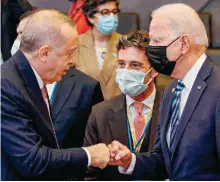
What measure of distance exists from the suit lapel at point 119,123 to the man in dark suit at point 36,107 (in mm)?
516

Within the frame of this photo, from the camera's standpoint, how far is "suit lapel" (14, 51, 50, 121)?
2516 mm

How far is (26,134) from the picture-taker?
2.41 meters

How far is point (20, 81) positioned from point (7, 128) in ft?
0.72

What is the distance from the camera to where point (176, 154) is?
264 centimetres

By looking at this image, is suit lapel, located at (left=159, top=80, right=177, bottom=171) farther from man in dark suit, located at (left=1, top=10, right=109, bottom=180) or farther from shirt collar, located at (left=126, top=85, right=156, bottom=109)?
shirt collar, located at (left=126, top=85, right=156, bottom=109)

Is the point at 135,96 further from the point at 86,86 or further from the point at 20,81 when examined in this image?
the point at 20,81

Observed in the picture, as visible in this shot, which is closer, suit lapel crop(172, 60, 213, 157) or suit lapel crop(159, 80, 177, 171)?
suit lapel crop(172, 60, 213, 157)

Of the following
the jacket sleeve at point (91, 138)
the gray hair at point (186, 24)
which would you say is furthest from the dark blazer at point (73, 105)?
the gray hair at point (186, 24)

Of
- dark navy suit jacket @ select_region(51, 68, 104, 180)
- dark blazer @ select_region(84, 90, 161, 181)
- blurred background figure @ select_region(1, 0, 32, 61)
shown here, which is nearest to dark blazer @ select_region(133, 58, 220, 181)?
dark blazer @ select_region(84, 90, 161, 181)

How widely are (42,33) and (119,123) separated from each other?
2.94 ft

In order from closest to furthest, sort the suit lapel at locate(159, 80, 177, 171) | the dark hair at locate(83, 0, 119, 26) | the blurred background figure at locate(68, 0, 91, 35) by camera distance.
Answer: the suit lapel at locate(159, 80, 177, 171), the dark hair at locate(83, 0, 119, 26), the blurred background figure at locate(68, 0, 91, 35)

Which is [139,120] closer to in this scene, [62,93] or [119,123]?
[119,123]

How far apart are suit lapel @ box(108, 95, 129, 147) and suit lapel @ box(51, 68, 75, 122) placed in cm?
33

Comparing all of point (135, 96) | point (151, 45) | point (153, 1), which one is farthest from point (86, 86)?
point (153, 1)
